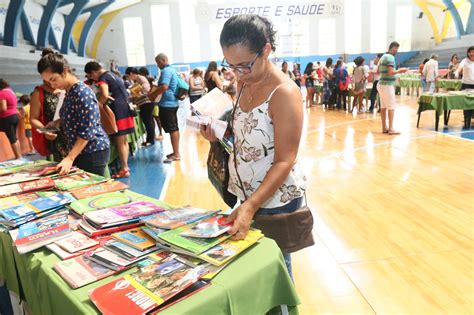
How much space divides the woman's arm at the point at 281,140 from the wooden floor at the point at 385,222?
1.14 meters

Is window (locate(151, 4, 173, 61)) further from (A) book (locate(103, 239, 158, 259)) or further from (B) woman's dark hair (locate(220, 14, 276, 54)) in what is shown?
(A) book (locate(103, 239, 158, 259))

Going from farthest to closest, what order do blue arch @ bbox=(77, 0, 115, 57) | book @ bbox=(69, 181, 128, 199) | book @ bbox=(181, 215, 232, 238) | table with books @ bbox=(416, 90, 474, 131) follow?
blue arch @ bbox=(77, 0, 115, 57) < table with books @ bbox=(416, 90, 474, 131) < book @ bbox=(69, 181, 128, 199) < book @ bbox=(181, 215, 232, 238)

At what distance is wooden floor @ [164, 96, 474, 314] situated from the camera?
2.13 m

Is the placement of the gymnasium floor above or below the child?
below

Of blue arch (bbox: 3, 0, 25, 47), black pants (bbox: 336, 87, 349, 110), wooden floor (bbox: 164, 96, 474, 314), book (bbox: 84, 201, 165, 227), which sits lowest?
wooden floor (bbox: 164, 96, 474, 314)

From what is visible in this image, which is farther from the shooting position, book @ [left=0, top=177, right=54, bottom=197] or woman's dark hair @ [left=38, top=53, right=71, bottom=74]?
woman's dark hair @ [left=38, top=53, right=71, bottom=74]

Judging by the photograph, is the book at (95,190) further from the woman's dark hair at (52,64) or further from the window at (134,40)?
the window at (134,40)

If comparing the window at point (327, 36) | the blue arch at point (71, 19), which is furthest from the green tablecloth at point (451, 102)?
the window at point (327, 36)

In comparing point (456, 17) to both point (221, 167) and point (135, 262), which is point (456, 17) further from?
point (135, 262)

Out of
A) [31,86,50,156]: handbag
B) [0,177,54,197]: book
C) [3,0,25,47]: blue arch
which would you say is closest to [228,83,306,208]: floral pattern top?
[0,177,54,197]: book

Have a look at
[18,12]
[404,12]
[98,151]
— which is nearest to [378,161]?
[98,151]

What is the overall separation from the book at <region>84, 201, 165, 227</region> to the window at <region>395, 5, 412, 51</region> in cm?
2440

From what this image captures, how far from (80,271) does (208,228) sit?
392mm

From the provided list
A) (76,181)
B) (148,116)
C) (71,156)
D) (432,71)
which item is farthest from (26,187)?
(432,71)
